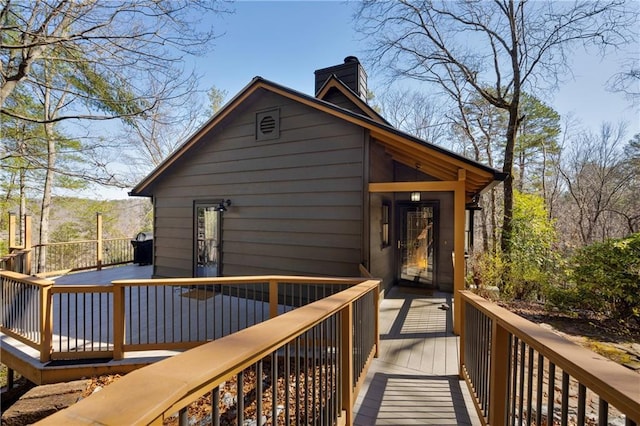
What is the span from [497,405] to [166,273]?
749cm

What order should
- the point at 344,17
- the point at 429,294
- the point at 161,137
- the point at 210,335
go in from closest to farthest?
the point at 210,335, the point at 429,294, the point at 344,17, the point at 161,137

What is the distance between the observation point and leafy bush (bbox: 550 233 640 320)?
5.17 m

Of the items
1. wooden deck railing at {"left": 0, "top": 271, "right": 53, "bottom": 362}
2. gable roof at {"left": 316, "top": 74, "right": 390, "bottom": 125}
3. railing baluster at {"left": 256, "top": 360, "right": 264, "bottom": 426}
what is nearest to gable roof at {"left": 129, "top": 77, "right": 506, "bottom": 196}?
gable roof at {"left": 316, "top": 74, "right": 390, "bottom": 125}

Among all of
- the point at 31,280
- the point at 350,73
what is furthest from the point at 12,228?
the point at 350,73

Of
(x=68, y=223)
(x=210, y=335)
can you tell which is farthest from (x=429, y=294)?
(x=68, y=223)

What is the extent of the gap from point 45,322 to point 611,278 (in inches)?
352

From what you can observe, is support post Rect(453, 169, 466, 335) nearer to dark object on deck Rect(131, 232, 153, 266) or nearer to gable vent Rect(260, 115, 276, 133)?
gable vent Rect(260, 115, 276, 133)

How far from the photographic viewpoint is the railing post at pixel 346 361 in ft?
7.14

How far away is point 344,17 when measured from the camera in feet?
31.1

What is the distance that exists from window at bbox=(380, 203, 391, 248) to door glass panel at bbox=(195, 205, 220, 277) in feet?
12.0

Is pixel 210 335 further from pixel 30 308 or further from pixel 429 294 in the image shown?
pixel 429 294

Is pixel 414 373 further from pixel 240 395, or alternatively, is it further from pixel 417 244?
pixel 417 244

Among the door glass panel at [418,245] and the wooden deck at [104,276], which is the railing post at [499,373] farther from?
the wooden deck at [104,276]

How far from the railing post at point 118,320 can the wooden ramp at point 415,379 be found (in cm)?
301
